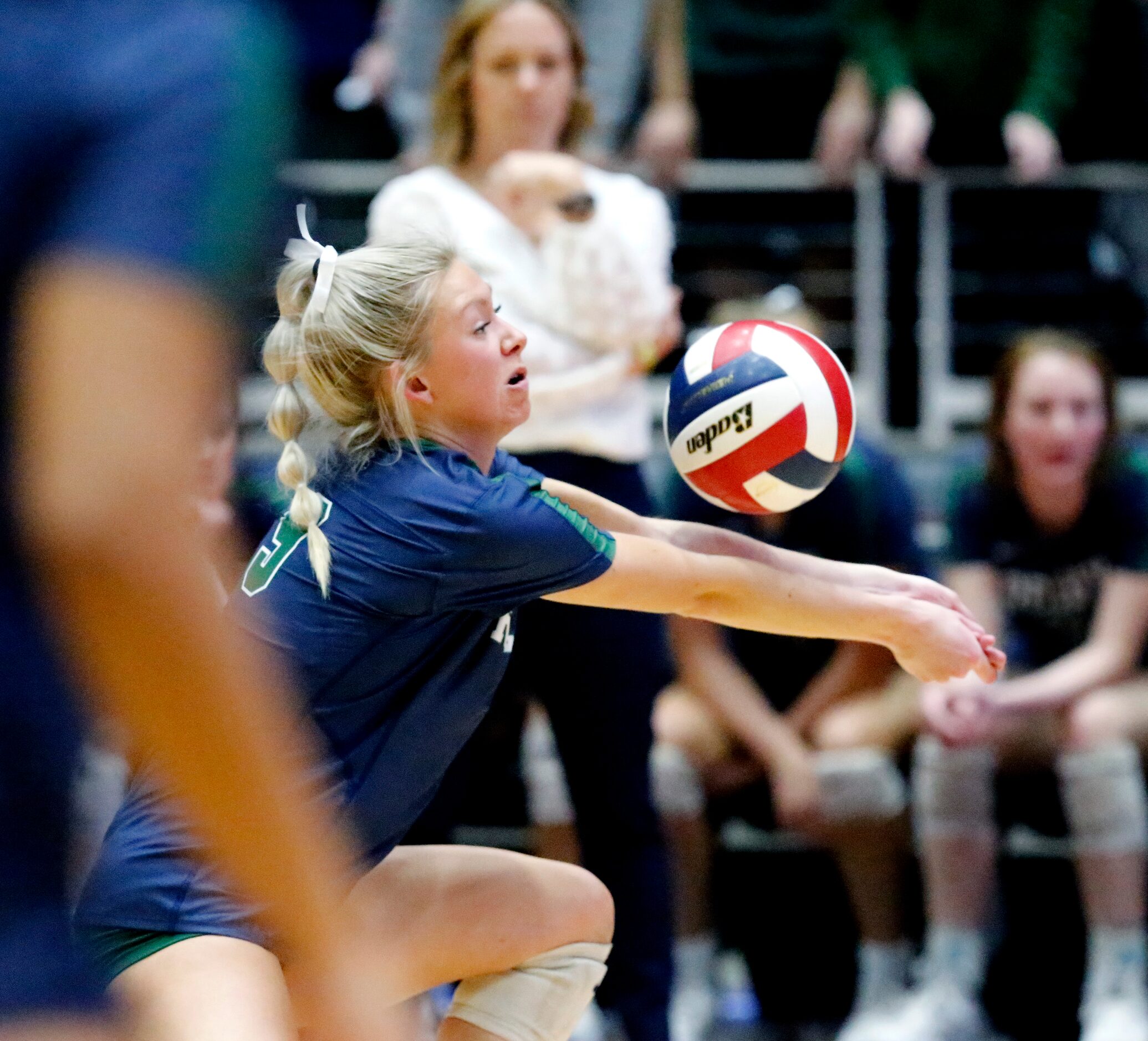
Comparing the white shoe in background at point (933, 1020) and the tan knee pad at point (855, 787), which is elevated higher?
the tan knee pad at point (855, 787)

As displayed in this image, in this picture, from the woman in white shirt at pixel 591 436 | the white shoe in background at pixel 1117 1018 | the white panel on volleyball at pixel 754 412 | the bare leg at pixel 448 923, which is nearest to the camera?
the bare leg at pixel 448 923

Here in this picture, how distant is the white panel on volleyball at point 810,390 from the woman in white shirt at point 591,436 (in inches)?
26.5

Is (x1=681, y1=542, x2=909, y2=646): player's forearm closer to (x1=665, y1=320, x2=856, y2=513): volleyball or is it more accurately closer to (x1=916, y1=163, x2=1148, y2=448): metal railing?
(x1=665, y1=320, x2=856, y2=513): volleyball

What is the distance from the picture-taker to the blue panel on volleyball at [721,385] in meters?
2.40

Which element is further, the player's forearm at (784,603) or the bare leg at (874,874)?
the bare leg at (874,874)

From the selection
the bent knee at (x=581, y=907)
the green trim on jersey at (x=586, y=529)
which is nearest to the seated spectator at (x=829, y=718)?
the bent knee at (x=581, y=907)

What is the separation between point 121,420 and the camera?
3.19 feet

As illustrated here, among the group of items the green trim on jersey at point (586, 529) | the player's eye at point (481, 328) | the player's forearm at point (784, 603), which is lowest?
the player's forearm at point (784, 603)

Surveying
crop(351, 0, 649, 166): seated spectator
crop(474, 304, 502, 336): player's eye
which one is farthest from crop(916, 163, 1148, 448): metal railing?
crop(474, 304, 502, 336): player's eye

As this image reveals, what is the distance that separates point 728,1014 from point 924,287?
2.14 metres

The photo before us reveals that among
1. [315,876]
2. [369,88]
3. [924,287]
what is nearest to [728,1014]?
[924,287]

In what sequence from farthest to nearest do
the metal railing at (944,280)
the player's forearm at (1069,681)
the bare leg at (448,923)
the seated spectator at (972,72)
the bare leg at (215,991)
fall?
the metal railing at (944,280), the seated spectator at (972,72), the player's forearm at (1069,681), the bare leg at (448,923), the bare leg at (215,991)

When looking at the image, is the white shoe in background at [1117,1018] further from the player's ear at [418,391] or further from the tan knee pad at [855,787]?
the player's ear at [418,391]

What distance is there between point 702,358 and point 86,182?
5.04 ft
